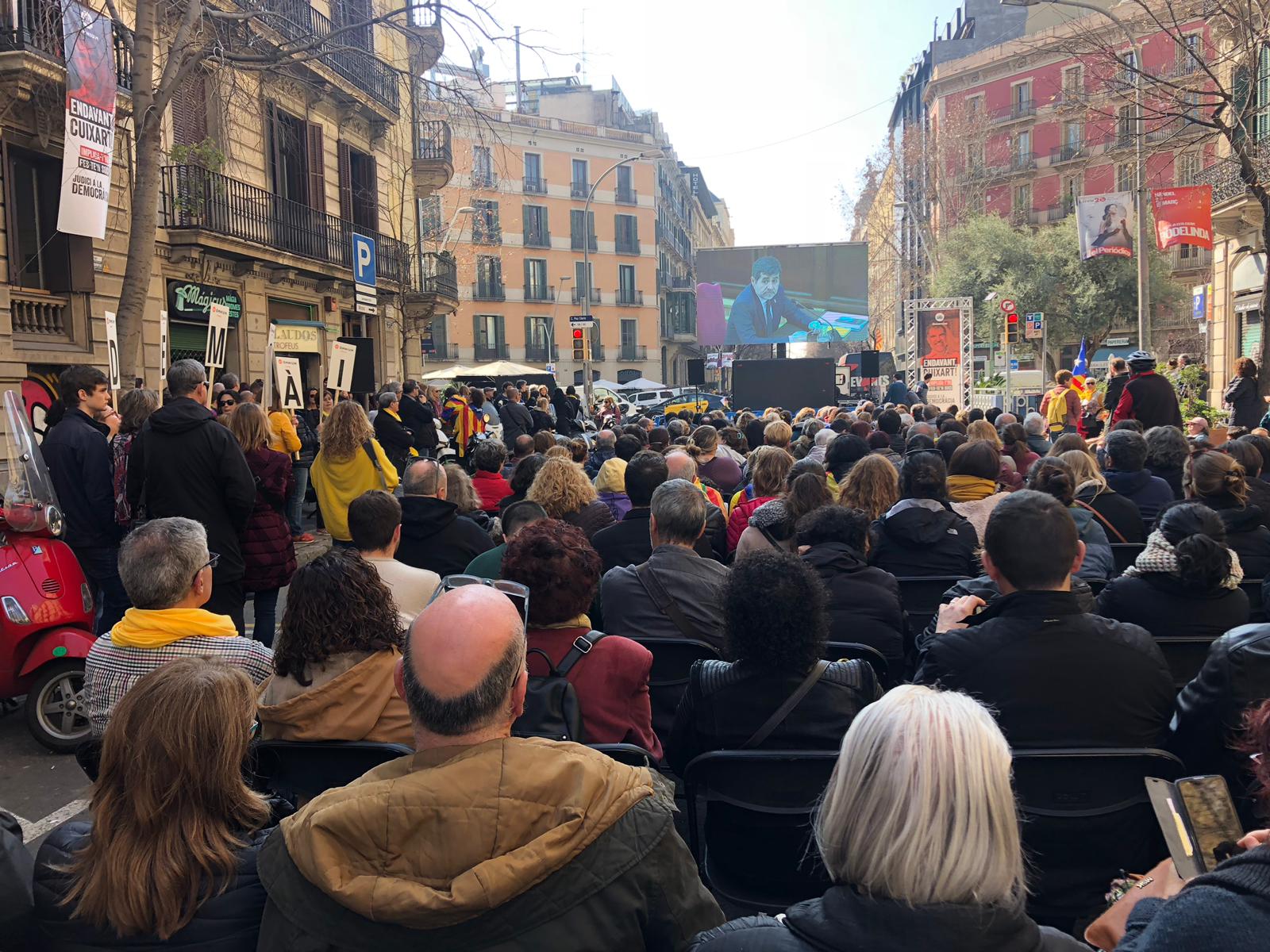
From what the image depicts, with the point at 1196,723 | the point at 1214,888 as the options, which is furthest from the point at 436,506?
the point at 1214,888

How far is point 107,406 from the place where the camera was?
673 cm

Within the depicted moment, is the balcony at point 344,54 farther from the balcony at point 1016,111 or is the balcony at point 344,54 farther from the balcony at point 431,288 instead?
the balcony at point 1016,111

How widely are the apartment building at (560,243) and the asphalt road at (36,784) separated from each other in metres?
45.3

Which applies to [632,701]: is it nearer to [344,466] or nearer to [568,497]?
[568,497]

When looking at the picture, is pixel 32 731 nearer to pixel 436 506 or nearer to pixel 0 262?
pixel 436 506

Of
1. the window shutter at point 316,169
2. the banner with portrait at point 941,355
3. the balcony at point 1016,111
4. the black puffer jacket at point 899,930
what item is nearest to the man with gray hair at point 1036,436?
the banner with portrait at point 941,355

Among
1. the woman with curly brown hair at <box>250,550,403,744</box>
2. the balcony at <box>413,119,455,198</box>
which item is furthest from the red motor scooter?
the balcony at <box>413,119,455,198</box>

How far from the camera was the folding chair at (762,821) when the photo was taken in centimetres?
286

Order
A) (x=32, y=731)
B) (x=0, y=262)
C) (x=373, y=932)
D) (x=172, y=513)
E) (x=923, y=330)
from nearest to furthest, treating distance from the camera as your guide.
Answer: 1. (x=373, y=932)
2. (x=32, y=731)
3. (x=172, y=513)
4. (x=0, y=262)
5. (x=923, y=330)

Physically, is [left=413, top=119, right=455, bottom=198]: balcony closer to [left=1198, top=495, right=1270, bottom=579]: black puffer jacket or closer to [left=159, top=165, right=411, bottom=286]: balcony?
[left=159, top=165, right=411, bottom=286]: balcony

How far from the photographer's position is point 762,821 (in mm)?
2891

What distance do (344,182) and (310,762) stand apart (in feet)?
65.9

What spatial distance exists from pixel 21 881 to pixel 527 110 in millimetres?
67452

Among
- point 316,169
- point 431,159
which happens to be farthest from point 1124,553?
point 431,159
